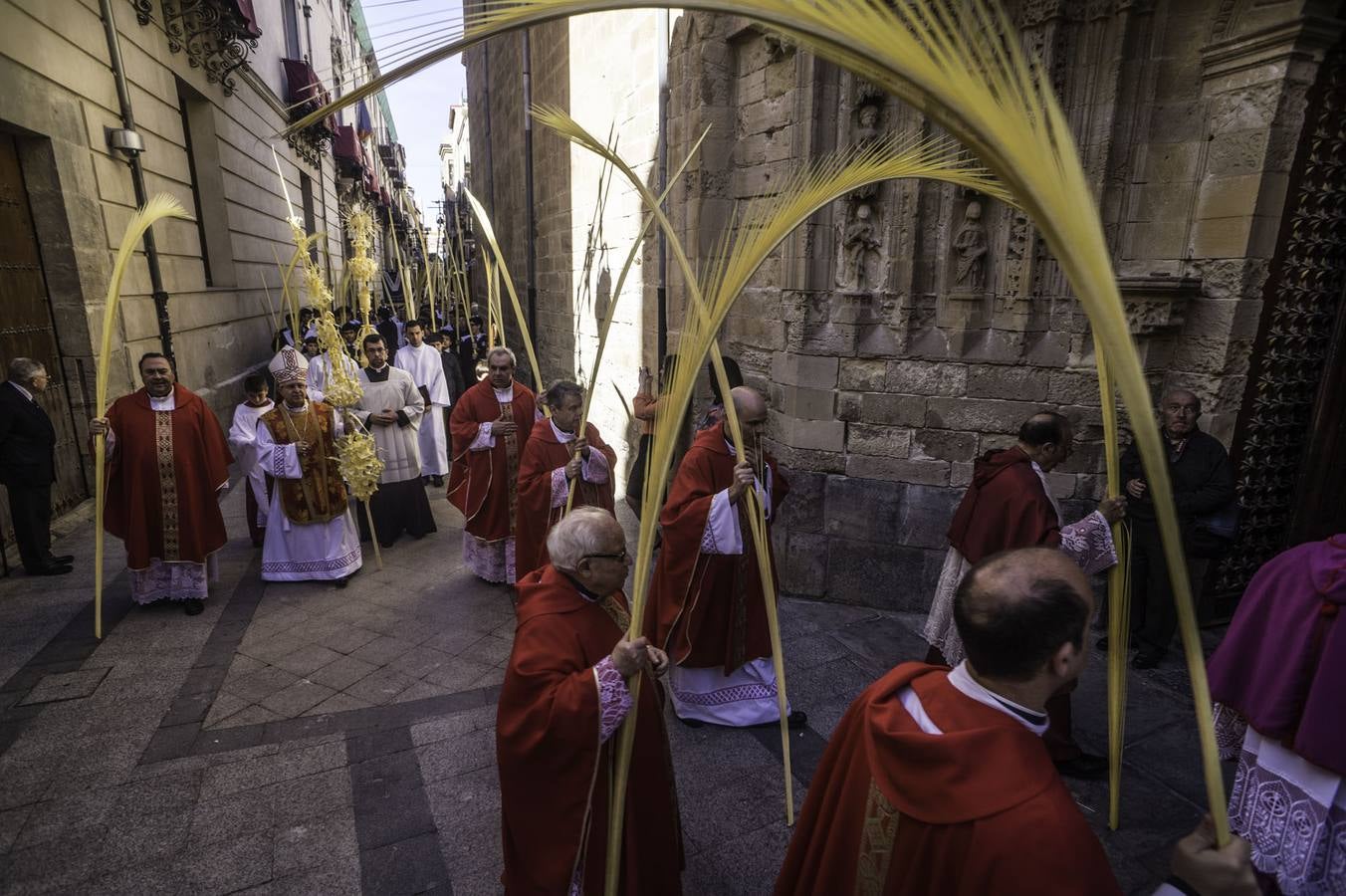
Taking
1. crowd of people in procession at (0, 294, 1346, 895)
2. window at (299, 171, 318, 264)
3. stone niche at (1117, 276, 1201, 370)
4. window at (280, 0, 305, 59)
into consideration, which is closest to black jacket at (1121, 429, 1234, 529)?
crowd of people in procession at (0, 294, 1346, 895)

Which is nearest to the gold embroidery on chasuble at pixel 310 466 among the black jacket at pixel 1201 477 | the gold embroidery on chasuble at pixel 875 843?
the gold embroidery on chasuble at pixel 875 843

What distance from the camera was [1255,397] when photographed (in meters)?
4.41

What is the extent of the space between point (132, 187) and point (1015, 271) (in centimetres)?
915

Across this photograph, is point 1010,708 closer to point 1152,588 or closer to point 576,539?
point 576,539

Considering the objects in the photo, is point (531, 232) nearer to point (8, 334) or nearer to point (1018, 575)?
point (8, 334)

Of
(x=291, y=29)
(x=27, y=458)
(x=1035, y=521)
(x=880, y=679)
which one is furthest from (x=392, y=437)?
(x=291, y=29)

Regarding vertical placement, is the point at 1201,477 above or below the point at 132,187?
below

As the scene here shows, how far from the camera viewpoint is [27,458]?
522 centimetres

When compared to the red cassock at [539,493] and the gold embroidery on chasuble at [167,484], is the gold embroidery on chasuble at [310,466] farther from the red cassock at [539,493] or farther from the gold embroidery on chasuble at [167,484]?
the red cassock at [539,493]

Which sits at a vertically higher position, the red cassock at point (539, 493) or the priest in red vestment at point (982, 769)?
the priest in red vestment at point (982, 769)

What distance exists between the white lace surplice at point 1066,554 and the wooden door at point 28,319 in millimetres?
7436

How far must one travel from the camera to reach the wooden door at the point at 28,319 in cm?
611

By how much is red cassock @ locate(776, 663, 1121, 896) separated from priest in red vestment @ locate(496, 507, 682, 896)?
0.67 meters

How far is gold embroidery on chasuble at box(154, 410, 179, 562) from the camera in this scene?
5.01 meters
